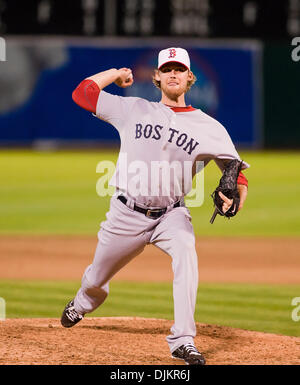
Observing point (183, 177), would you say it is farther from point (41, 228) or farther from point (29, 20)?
point (29, 20)

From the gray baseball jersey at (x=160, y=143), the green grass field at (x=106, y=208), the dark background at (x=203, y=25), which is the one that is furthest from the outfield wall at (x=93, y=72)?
the gray baseball jersey at (x=160, y=143)

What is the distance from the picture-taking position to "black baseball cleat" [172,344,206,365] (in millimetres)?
4262

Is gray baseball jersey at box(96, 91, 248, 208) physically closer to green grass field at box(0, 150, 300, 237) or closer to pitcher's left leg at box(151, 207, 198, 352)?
pitcher's left leg at box(151, 207, 198, 352)

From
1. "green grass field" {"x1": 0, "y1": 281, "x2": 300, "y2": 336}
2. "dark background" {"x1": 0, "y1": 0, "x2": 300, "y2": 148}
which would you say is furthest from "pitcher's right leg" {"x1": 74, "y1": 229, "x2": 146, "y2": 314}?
"dark background" {"x1": 0, "y1": 0, "x2": 300, "y2": 148}

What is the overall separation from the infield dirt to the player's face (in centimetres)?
145

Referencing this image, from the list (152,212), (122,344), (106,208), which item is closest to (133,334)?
(122,344)

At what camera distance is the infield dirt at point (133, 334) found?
451cm

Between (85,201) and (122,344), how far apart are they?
8090 millimetres

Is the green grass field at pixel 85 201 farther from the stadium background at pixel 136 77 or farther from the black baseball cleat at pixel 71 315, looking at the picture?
the black baseball cleat at pixel 71 315

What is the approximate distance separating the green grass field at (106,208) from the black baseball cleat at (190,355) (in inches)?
55.2

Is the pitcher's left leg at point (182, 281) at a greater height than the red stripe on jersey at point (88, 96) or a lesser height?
lesser

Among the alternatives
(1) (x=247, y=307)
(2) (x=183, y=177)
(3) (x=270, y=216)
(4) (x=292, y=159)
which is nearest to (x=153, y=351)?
(2) (x=183, y=177)

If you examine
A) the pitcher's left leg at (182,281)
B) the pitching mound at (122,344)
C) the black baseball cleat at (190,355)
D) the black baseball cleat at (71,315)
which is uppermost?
the pitcher's left leg at (182,281)

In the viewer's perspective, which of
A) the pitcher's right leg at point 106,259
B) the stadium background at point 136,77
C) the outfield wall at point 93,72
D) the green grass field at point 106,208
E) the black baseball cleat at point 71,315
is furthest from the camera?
the outfield wall at point 93,72
